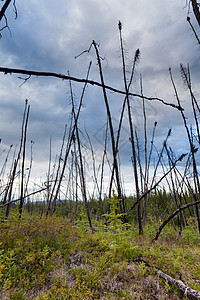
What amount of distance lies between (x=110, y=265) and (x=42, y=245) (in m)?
1.31

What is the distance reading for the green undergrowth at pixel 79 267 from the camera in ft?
6.92

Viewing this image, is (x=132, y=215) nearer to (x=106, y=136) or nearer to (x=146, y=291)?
(x=106, y=136)

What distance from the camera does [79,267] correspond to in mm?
2512

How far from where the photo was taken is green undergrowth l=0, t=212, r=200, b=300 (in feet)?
6.92

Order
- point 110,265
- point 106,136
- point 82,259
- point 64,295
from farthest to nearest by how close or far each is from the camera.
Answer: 1. point 106,136
2. point 82,259
3. point 110,265
4. point 64,295

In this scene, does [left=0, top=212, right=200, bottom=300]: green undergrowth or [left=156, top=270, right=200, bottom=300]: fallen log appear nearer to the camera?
[left=156, top=270, right=200, bottom=300]: fallen log

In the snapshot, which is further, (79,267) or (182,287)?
(79,267)

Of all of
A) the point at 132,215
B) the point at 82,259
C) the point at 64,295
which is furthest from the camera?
the point at 132,215

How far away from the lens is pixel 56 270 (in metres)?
2.60

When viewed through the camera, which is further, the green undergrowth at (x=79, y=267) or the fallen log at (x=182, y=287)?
the green undergrowth at (x=79, y=267)

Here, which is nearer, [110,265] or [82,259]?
[110,265]

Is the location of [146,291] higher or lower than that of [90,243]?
lower

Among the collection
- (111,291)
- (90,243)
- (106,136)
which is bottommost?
(111,291)

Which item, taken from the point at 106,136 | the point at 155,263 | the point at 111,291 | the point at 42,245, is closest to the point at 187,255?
the point at 155,263
